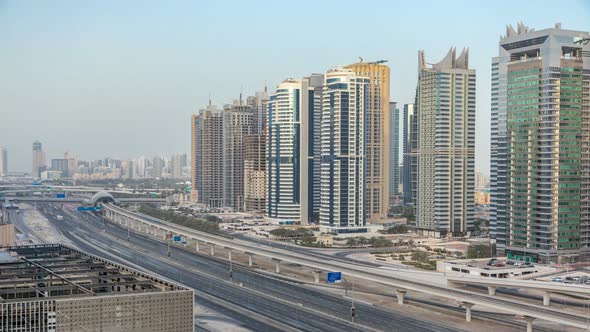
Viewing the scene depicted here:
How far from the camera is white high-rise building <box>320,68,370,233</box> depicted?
6044 centimetres

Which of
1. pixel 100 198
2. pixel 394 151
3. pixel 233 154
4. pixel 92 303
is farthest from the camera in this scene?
pixel 394 151

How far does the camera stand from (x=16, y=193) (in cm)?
11931

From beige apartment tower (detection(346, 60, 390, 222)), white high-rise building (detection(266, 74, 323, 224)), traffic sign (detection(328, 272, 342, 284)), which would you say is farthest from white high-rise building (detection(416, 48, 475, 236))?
traffic sign (detection(328, 272, 342, 284))

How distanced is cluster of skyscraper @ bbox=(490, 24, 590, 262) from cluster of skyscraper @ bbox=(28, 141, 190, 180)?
140 meters

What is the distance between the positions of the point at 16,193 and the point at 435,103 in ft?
270

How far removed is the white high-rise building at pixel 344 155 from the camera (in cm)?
6044

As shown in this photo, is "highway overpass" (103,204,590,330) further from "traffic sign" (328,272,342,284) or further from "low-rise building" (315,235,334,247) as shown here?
"low-rise building" (315,235,334,247)

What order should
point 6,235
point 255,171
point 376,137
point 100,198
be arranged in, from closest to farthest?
point 6,235, point 376,137, point 255,171, point 100,198

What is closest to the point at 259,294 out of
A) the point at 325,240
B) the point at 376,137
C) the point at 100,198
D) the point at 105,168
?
the point at 325,240

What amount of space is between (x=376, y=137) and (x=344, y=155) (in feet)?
33.8

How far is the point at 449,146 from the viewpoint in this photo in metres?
60.5

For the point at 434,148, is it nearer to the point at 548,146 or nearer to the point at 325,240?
the point at 325,240

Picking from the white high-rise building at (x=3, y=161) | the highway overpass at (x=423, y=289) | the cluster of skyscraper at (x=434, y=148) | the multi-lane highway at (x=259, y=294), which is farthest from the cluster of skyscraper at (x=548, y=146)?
the white high-rise building at (x=3, y=161)

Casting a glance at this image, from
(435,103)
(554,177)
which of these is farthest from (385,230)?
(554,177)
